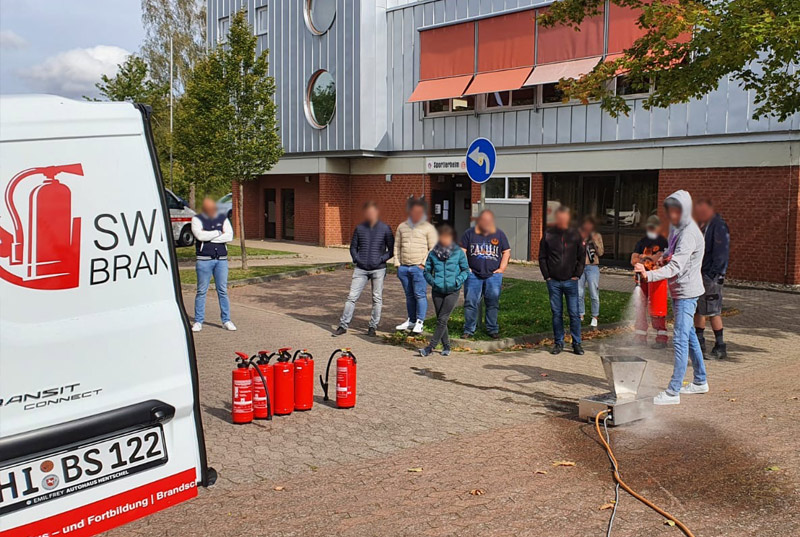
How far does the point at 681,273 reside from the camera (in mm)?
7457

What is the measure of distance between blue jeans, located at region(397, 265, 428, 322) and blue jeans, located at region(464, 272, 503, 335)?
0.63 m

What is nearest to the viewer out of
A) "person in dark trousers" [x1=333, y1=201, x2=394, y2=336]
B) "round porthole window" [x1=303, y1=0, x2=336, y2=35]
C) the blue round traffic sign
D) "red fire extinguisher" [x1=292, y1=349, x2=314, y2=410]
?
"red fire extinguisher" [x1=292, y1=349, x2=314, y2=410]

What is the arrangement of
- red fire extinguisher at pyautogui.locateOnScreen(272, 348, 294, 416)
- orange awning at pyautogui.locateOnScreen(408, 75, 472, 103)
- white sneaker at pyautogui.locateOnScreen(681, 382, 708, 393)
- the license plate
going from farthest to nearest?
orange awning at pyautogui.locateOnScreen(408, 75, 472, 103) < white sneaker at pyautogui.locateOnScreen(681, 382, 708, 393) < red fire extinguisher at pyautogui.locateOnScreen(272, 348, 294, 416) < the license plate

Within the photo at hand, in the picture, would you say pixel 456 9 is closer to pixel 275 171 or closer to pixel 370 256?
pixel 275 171

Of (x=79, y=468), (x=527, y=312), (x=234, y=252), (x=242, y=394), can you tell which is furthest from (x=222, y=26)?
(x=79, y=468)

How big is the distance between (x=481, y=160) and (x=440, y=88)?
13512mm

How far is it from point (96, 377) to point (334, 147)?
24335 millimetres

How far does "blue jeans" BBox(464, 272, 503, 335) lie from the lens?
1105 cm

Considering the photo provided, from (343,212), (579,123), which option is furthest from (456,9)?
(343,212)

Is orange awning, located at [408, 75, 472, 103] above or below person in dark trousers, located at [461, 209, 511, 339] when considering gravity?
above

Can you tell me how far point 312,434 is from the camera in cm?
670

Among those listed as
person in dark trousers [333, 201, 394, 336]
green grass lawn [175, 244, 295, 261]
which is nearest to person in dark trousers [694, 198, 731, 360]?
person in dark trousers [333, 201, 394, 336]

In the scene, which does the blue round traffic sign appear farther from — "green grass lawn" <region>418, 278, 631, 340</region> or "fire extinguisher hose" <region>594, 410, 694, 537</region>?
"fire extinguisher hose" <region>594, 410, 694, 537</region>

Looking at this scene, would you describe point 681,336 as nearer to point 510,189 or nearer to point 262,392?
point 262,392
